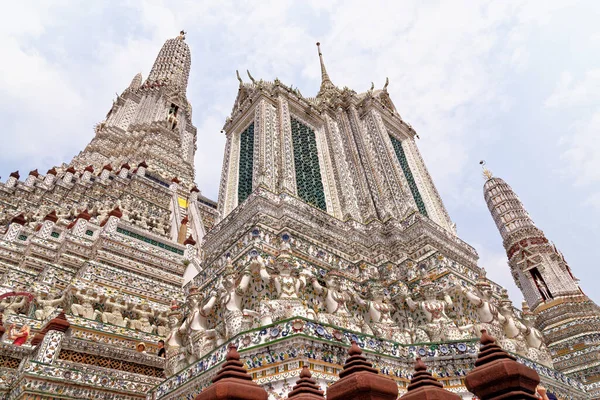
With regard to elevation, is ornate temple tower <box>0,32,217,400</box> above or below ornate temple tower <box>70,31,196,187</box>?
below

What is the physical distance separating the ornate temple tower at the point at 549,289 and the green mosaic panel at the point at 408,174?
7.74m

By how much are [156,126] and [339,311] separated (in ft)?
76.2

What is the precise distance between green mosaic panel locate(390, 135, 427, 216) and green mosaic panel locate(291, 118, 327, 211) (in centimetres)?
234

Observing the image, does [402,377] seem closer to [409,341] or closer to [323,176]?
[409,341]

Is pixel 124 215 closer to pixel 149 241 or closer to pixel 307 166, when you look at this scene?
pixel 149 241

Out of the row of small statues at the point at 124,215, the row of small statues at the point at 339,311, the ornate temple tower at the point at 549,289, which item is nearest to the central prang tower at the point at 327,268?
the row of small statues at the point at 339,311

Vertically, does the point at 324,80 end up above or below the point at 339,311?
above

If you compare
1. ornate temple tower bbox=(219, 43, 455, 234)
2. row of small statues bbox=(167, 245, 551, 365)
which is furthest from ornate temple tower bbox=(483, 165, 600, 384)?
row of small statues bbox=(167, 245, 551, 365)

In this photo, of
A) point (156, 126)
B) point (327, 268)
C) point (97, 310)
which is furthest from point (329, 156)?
point (156, 126)

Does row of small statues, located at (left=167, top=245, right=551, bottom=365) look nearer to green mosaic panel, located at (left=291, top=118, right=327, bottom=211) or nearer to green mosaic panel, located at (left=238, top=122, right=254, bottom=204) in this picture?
green mosaic panel, located at (left=291, top=118, right=327, bottom=211)

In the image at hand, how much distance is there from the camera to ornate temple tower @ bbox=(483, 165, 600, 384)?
13742mm

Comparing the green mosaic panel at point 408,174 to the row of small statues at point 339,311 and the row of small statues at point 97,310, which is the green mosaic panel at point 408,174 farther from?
the row of small statues at point 97,310

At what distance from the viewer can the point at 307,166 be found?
1043 centimetres

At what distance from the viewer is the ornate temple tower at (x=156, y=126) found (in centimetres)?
2394
